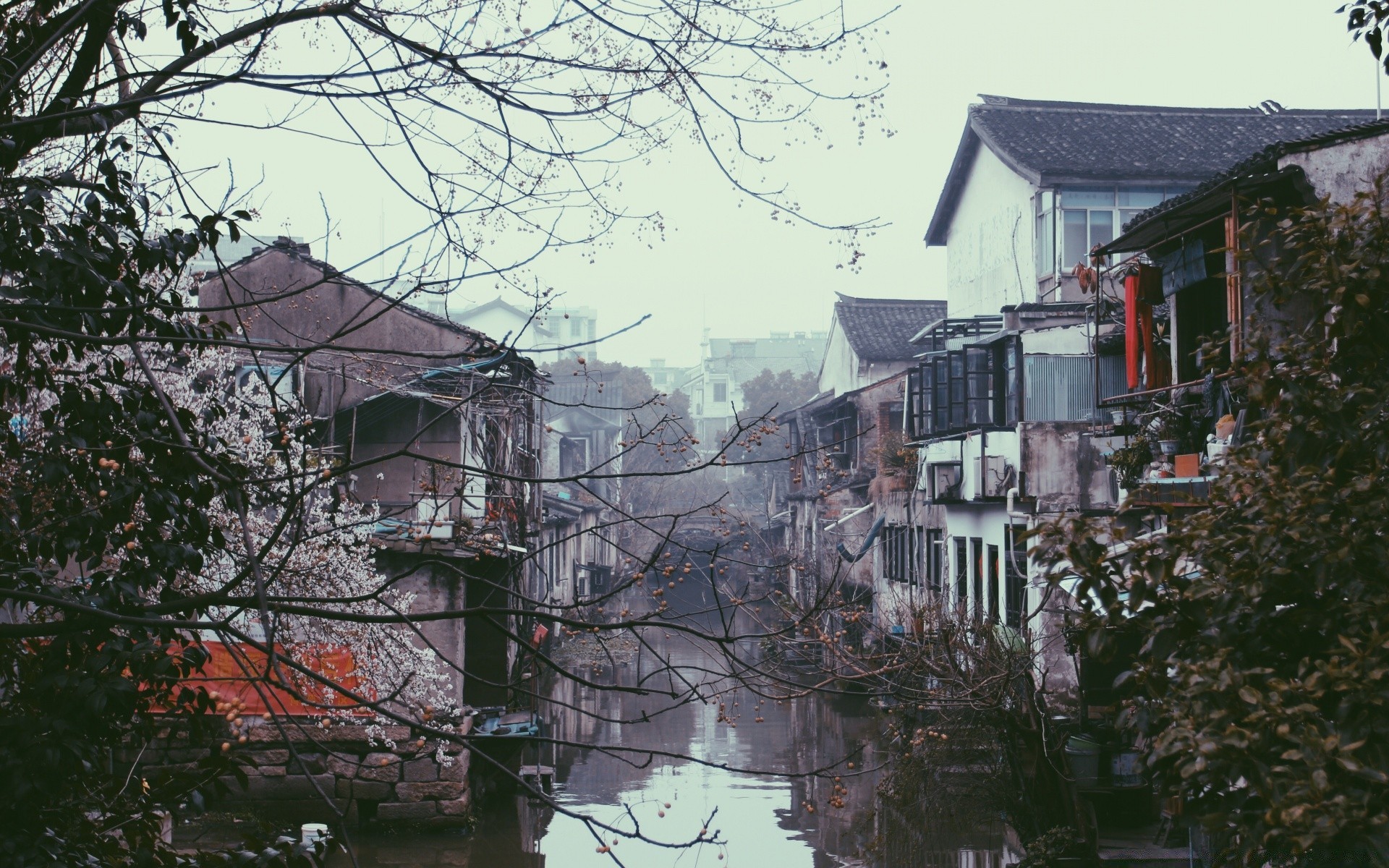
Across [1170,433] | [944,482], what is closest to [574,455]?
[944,482]

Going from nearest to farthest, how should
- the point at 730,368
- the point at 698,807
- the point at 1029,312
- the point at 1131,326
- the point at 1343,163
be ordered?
the point at 1343,163 → the point at 1131,326 → the point at 698,807 → the point at 1029,312 → the point at 730,368

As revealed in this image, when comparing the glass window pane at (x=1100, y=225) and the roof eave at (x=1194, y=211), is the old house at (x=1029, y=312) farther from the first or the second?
the roof eave at (x=1194, y=211)

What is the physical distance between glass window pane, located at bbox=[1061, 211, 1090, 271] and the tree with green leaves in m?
16.8

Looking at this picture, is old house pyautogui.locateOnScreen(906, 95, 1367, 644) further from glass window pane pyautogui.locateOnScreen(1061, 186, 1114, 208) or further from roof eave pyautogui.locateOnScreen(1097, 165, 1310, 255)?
roof eave pyautogui.locateOnScreen(1097, 165, 1310, 255)

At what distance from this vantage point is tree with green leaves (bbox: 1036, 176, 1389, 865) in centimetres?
426

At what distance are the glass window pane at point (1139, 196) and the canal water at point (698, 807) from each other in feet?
36.0

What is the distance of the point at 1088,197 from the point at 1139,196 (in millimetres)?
961

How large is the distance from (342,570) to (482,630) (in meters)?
3.93

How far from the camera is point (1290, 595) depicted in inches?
192

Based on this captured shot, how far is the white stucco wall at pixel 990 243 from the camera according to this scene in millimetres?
22766

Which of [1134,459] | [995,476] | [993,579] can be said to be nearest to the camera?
[1134,459]

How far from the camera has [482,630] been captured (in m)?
17.5

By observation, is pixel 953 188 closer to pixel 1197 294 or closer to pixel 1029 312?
pixel 1029 312

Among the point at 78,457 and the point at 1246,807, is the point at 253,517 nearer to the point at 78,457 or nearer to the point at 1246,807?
the point at 78,457
